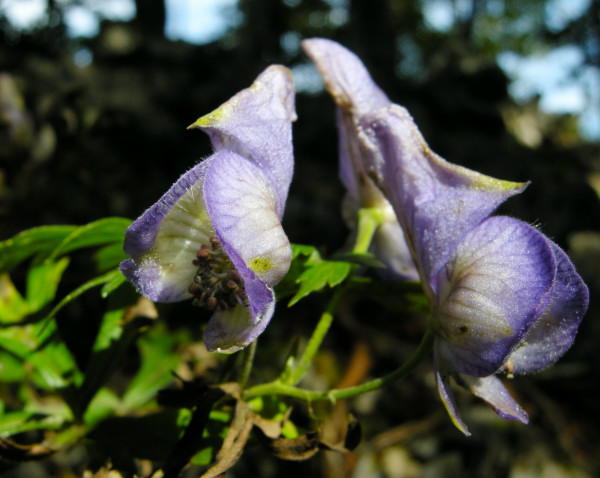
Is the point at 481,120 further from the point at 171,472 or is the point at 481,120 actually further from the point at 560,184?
the point at 171,472

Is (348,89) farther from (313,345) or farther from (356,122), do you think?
(313,345)

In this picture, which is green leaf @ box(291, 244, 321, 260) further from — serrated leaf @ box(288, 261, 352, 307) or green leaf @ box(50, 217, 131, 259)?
green leaf @ box(50, 217, 131, 259)

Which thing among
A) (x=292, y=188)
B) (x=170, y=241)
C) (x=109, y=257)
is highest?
(x=170, y=241)

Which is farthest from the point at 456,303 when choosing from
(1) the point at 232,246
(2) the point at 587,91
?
(2) the point at 587,91

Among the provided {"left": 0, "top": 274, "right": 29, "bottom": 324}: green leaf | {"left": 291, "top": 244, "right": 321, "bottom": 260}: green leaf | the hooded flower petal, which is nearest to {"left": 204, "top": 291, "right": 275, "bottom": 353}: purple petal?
the hooded flower petal

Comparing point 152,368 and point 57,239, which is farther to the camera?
point 152,368

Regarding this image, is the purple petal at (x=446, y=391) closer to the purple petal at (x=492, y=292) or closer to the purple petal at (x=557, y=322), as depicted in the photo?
the purple petal at (x=492, y=292)

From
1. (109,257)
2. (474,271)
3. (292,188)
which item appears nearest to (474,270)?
(474,271)
